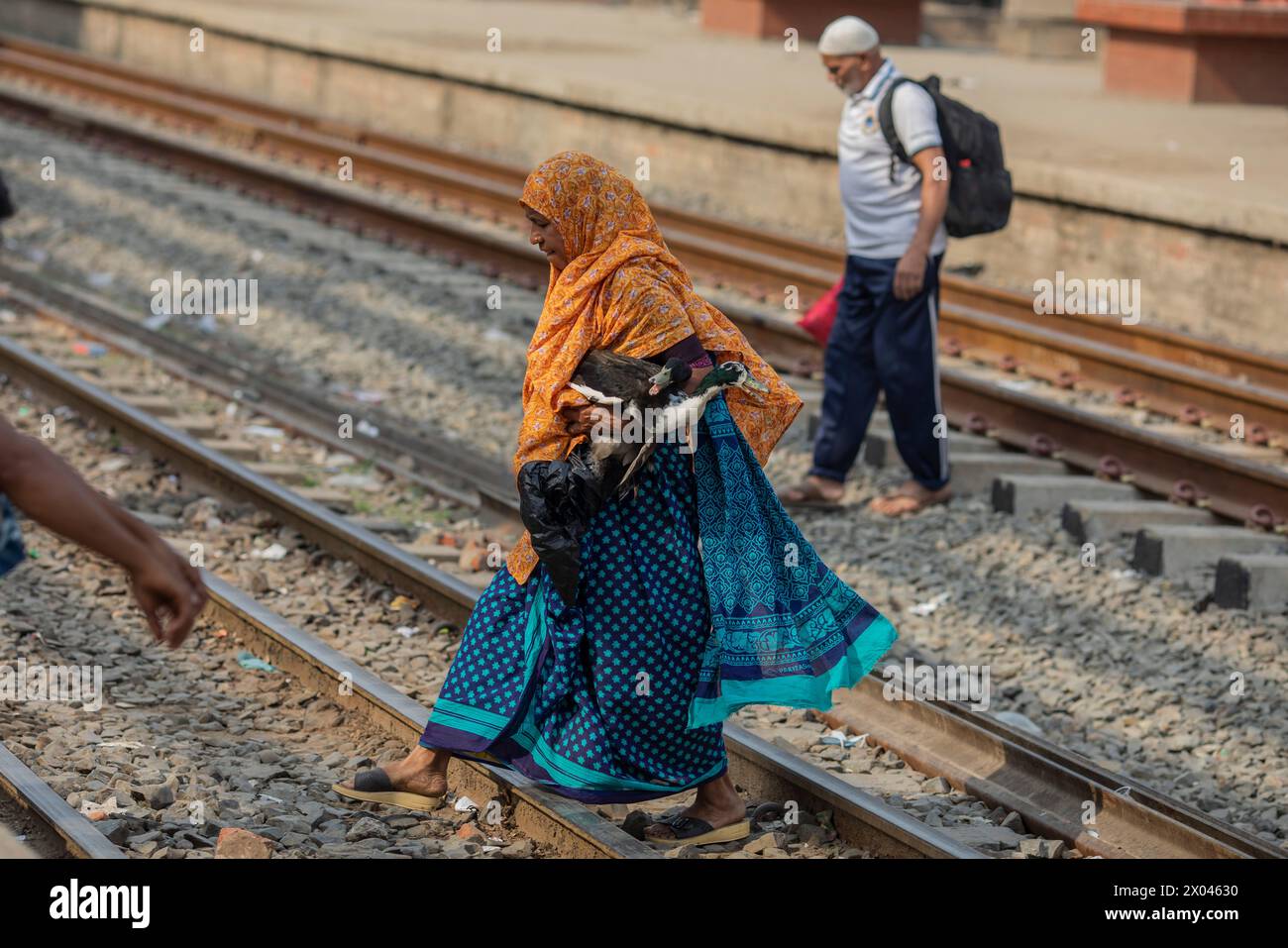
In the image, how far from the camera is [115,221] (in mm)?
14758

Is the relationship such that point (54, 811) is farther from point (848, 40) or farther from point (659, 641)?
point (848, 40)

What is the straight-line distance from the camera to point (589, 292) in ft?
15.9

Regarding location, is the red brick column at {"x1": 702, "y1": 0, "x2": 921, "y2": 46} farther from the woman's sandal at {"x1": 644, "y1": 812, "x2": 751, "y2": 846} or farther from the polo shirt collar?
the woman's sandal at {"x1": 644, "y1": 812, "x2": 751, "y2": 846}

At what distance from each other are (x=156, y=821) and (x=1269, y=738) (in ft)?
11.5

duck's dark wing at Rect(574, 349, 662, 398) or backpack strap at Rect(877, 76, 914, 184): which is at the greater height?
backpack strap at Rect(877, 76, 914, 184)

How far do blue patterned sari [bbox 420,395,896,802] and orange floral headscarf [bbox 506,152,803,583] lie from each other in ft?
0.87

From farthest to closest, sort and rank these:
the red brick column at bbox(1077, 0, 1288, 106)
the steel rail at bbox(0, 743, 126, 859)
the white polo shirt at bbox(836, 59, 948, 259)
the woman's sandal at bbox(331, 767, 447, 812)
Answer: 1. the red brick column at bbox(1077, 0, 1288, 106)
2. the white polo shirt at bbox(836, 59, 948, 259)
3. the woman's sandal at bbox(331, 767, 447, 812)
4. the steel rail at bbox(0, 743, 126, 859)

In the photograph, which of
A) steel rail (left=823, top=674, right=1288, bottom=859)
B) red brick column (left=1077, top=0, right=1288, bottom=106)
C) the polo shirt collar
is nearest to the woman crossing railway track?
steel rail (left=823, top=674, right=1288, bottom=859)

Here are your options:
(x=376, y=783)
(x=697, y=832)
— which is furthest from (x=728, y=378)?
(x=376, y=783)

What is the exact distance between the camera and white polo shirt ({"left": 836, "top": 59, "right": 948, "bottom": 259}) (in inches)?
314
